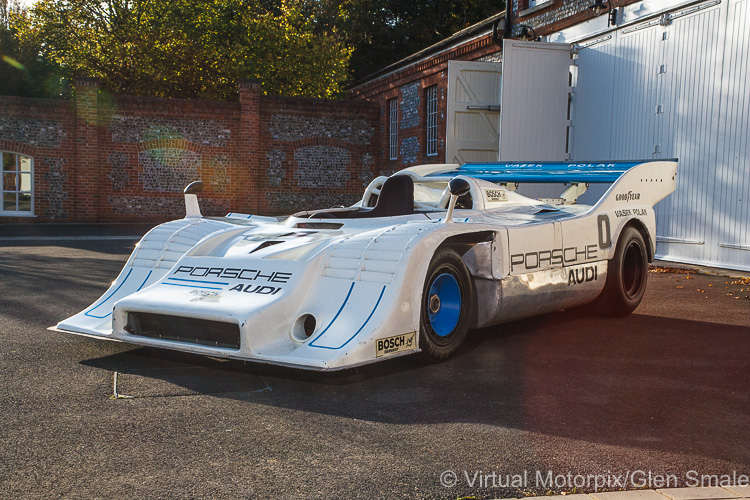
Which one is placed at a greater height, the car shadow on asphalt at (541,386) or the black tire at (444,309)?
the black tire at (444,309)

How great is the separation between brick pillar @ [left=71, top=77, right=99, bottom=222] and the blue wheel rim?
18.5 m

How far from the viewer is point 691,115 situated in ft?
38.7

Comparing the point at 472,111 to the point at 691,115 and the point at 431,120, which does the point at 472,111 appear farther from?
the point at 691,115

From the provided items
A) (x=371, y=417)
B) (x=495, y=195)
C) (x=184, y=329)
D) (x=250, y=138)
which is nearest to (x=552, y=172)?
(x=495, y=195)

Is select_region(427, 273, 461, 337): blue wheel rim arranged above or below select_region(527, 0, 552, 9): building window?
below

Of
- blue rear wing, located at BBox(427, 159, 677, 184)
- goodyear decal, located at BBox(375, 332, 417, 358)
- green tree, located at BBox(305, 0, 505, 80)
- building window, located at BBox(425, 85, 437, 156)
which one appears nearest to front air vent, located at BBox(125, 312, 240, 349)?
goodyear decal, located at BBox(375, 332, 417, 358)

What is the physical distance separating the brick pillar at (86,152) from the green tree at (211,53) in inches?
247

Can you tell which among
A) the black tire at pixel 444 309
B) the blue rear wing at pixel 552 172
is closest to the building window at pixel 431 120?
the blue rear wing at pixel 552 172

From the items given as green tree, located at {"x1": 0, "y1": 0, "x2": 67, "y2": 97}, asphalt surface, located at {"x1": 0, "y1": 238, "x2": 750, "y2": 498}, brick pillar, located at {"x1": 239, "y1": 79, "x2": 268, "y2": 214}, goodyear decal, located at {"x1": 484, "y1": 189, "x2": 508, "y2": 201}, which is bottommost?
asphalt surface, located at {"x1": 0, "y1": 238, "x2": 750, "y2": 498}

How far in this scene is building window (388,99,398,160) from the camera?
78.0ft

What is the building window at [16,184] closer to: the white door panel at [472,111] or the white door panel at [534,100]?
the white door panel at [472,111]

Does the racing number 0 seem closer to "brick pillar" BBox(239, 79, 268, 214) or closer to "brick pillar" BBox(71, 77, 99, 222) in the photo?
"brick pillar" BBox(239, 79, 268, 214)

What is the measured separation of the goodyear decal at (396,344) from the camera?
4440mm

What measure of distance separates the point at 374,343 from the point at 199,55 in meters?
25.3
